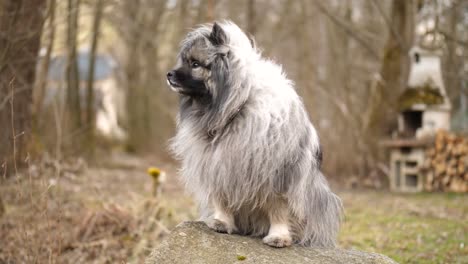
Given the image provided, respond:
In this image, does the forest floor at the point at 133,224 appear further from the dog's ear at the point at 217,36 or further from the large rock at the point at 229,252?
the dog's ear at the point at 217,36

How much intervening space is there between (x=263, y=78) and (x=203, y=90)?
0.40 metres

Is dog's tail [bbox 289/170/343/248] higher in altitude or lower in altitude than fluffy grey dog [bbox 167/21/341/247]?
lower

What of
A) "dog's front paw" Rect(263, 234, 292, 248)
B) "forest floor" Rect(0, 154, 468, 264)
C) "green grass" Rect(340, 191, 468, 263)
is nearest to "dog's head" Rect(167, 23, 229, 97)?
"dog's front paw" Rect(263, 234, 292, 248)

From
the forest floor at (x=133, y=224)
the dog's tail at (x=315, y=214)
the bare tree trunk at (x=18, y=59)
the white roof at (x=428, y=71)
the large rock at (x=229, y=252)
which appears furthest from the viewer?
the white roof at (x=428, y=71)

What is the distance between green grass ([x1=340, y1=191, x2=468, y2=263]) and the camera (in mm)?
5191

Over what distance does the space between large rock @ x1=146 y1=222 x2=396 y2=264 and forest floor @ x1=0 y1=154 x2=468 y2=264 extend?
3.30 feet

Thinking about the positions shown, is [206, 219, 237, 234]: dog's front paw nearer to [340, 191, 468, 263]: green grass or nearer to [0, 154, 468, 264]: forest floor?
[0, 154, 468, 264]: forest floor

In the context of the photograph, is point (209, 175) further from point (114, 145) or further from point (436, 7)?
point (114, 145)

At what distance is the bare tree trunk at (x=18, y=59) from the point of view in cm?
587

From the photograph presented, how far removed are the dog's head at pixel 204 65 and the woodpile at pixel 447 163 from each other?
6462 millimetres

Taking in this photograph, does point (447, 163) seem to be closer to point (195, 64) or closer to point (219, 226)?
point (219, 226)

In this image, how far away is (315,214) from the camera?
156 inches

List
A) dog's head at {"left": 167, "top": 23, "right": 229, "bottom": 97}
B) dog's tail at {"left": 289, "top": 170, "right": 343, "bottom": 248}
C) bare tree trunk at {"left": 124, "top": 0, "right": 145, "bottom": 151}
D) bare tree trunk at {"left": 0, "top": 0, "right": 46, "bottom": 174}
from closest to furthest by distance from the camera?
dog's head at {"left": 167, "top": 23, "right": 229, "bottom": 97}, dog's tail at {"left": 289, "top": 170, "right": 343, "bottom": 248}, bare tree trunk at {"left": 0, "top": 0, "right": 46, "bottom": 174}, bare tree trunk at {"left": 124, "top": 0, "right": 145, "bottom": 151}

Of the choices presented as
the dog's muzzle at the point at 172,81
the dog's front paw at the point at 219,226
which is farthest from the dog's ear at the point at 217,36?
the dog's front paw at the point at 219,226
